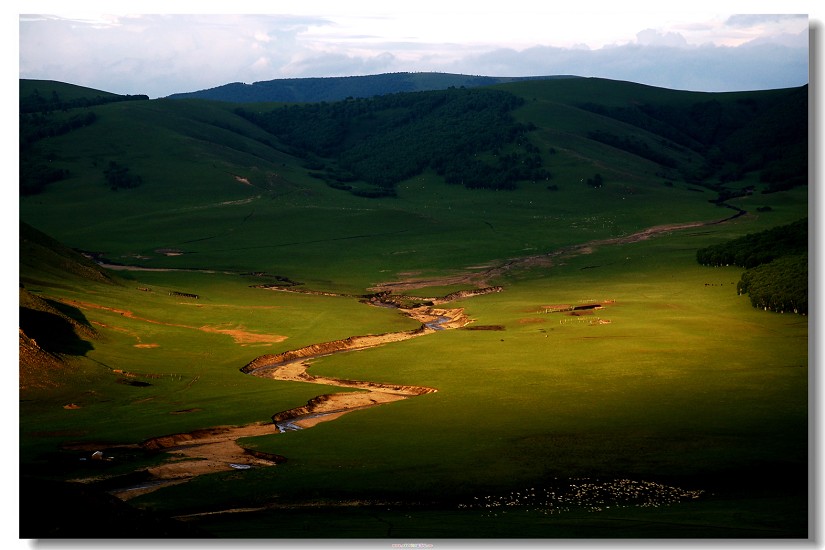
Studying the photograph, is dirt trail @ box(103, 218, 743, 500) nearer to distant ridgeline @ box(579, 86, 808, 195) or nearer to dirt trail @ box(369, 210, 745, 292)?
dirt trail @ box(369, 210, 745, 292)

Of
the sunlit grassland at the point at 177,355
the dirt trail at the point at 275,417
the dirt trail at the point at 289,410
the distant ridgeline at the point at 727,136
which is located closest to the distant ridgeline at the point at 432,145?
the distant ridgeline at the point at 727,136

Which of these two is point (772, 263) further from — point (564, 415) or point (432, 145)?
point (432, 145)

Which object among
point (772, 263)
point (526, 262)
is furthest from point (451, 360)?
point (526, 262)

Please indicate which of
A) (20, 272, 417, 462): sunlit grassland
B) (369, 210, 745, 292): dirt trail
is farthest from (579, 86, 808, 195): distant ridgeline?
(20, 272, 417, 462): sunlit grassland

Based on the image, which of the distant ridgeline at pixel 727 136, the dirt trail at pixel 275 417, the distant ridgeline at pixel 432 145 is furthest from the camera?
the distant ridgeline at pixel 432 145

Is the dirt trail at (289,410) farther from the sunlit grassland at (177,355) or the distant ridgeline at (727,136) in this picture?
the distant ridgeline at (727,136)

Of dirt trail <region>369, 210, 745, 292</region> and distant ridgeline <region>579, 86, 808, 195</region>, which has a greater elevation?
distant ridgeline <region>579, 86, 808, 195</region>

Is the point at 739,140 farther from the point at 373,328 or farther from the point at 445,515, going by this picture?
the point at 445,515
